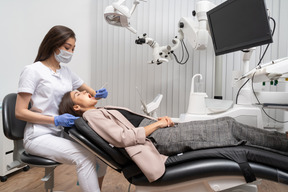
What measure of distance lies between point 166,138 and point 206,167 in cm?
31

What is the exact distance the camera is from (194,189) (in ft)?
3.26

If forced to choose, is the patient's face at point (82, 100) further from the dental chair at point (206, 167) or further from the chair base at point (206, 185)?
the chair base at point (206, 185)

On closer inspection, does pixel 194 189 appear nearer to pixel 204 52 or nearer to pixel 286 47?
pixel 204 52

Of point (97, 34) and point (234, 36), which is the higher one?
point (97, 34)

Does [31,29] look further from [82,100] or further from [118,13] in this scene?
[82,100]

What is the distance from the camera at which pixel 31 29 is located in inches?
97.3

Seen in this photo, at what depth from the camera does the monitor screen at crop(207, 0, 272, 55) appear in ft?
4.04

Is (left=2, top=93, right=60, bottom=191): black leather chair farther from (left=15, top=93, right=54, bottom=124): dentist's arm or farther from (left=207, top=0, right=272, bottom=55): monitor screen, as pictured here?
(left=207, top=0, right=272, bottom=55): monitor screen

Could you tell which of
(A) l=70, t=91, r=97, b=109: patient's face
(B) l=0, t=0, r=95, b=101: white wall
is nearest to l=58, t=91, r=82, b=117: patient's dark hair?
(A) l=70, t=91, r=97, b=109: patient's face

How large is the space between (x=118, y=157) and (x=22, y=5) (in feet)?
7.47

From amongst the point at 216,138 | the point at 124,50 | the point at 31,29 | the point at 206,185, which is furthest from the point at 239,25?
the point at 31,29

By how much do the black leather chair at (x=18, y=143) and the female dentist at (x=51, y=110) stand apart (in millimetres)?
38

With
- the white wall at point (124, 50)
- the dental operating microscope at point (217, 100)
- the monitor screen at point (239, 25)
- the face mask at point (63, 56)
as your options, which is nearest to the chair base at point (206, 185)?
the dental operating microscope at point (217, 100)

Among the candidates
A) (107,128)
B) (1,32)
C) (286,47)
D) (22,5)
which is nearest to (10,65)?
(1,32)
